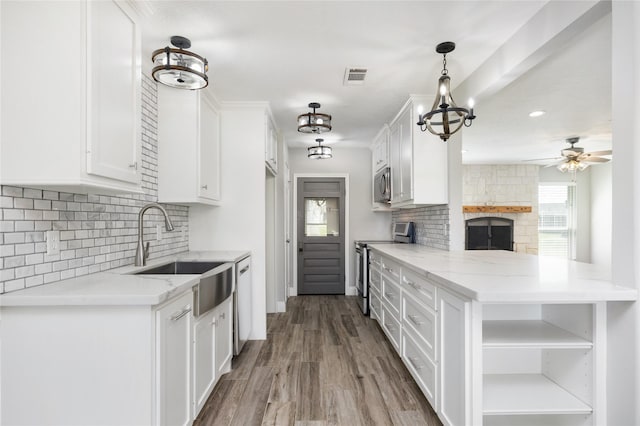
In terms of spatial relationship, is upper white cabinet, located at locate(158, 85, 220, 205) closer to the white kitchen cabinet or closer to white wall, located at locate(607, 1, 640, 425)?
the white kitchen cabinet

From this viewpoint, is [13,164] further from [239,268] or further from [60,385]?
[239,268]

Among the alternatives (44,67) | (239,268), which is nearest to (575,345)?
(239,268)

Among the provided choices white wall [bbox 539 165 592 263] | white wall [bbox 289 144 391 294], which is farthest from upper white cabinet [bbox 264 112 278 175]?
white wall [bbox 539 165 592 263]

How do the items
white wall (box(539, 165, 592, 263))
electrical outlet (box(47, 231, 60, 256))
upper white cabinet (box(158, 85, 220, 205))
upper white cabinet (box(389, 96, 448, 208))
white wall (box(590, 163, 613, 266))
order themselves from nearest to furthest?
electrical outlet (box(47, 231, 60, 256)) → upper white cabinet (box(158, 85, 220, 205)) → upper white cabinet (box(389, 96, 448, 208)) → white wall (box(590, 163, 613, 266)) → white wall (box(539, 165, 592, 263))

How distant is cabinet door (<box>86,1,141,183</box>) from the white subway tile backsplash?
40 centimetres

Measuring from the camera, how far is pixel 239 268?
310 centimetres

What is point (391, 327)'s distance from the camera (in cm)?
326

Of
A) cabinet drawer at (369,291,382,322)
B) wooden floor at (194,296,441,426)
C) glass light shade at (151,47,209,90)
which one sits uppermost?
glass light shade at (151,47,209,90)

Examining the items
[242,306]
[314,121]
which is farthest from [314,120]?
[242,306]

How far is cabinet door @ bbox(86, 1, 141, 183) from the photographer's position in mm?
1505

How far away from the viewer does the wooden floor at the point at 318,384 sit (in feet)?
7.11

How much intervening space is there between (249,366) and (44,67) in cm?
250

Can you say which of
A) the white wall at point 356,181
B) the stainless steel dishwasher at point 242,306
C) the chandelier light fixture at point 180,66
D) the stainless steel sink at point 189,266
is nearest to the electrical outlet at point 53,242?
the stainless steel sink at point 189,266

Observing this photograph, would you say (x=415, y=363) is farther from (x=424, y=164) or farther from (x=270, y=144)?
(x=270, y=144)
